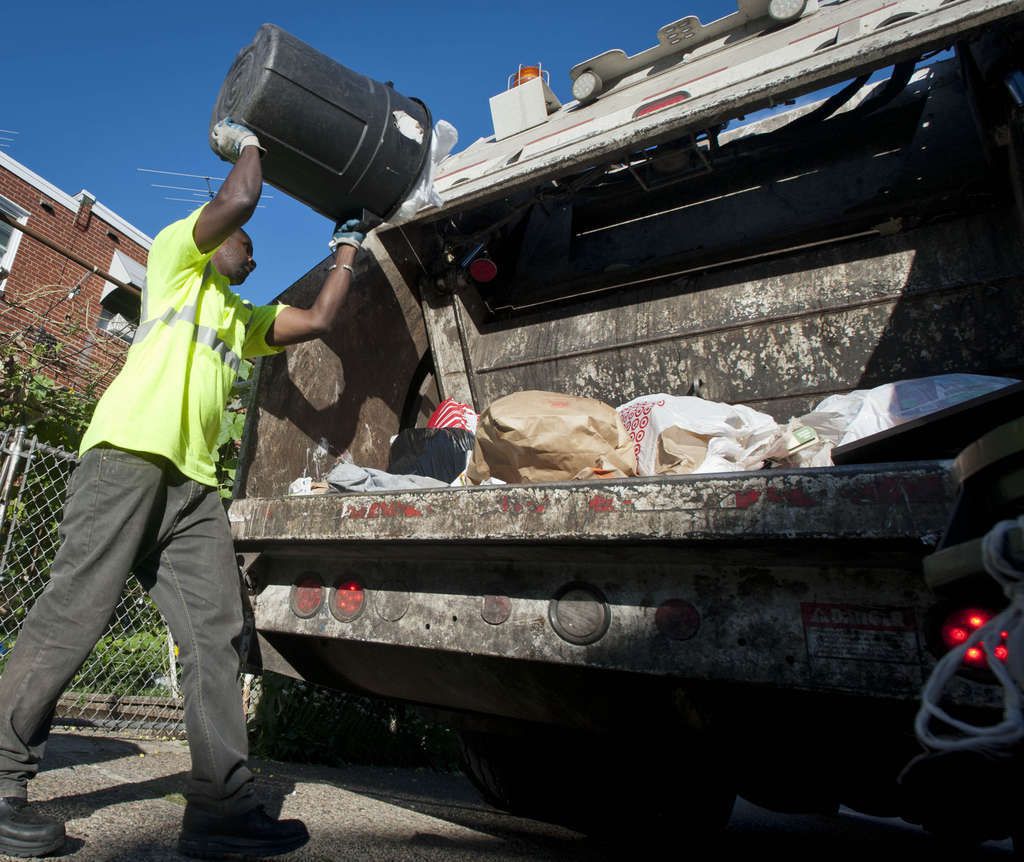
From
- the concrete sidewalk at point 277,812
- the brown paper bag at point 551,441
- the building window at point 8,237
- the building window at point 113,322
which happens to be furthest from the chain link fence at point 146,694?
the building window at point 8,237

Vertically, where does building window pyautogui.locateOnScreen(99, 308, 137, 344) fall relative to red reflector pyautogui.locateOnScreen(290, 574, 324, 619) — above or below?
above

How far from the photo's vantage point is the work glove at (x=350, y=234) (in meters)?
2.37

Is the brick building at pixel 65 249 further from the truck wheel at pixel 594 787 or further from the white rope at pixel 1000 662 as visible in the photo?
the white rope at pixel 1000 662

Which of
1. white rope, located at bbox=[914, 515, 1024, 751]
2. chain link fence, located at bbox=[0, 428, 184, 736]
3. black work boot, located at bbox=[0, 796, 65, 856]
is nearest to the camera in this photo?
white rope, located at bbox=[914, 515, 1024, 751]

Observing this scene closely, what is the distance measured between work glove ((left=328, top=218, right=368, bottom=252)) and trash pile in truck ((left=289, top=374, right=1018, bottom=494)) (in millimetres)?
737

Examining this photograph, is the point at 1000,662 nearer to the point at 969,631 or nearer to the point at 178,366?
the point at 969,631

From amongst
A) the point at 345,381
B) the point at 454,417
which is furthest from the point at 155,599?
the point at 454,417

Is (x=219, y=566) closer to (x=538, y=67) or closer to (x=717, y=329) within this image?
(x=717, y=329)

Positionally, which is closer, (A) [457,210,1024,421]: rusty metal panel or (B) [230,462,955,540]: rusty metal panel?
(B) [230,462,955,540]: rusty metal panel

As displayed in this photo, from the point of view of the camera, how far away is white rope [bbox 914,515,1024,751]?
633mm

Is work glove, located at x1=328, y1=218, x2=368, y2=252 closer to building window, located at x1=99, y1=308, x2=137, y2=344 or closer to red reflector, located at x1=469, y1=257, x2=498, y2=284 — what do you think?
red reflector, located at x1=469, y1=257, x2=498, y2=284

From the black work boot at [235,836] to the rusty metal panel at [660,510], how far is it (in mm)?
606

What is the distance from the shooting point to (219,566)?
186 cm

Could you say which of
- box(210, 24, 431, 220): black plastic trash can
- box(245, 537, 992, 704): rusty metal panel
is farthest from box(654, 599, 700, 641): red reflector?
box(210, 24, 431, 220): black plastic trash can
